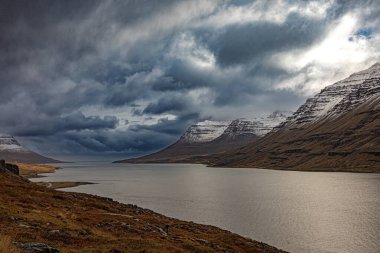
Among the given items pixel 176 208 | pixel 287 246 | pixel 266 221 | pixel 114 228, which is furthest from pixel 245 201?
pixel 114 228

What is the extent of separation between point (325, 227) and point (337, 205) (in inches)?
1707

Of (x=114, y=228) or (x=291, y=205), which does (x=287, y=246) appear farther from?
(x=291, y=205)

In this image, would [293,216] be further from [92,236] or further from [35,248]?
[35,248]

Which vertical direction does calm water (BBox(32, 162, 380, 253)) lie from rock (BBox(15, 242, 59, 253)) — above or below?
below

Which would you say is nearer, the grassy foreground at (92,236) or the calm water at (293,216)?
the grassy foreground at (92,236)

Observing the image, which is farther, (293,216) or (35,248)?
(293,216)

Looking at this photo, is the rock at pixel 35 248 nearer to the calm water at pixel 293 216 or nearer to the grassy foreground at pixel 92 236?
the grassy foreground at pixel 92 236

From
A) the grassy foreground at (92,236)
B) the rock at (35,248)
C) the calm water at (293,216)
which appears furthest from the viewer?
the calm water at (293,216)

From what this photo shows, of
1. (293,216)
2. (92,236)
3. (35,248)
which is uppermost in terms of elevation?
(35,248)

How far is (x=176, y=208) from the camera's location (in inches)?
5266

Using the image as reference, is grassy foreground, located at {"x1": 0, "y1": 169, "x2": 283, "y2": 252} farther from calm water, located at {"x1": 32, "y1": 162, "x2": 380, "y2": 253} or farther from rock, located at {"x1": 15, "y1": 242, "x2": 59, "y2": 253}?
calm water, located at {"x1": 32, "y1": 162, "x2": 380, "y2": 253}

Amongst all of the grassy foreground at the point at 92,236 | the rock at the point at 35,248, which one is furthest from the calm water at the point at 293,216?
the rock at the point at 35,248

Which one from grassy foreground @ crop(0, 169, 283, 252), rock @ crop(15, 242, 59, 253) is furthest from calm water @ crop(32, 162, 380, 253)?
rock @ crop(15, 242, 59, 253)

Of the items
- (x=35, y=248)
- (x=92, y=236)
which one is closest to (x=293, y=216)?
(x=92, y=236)
